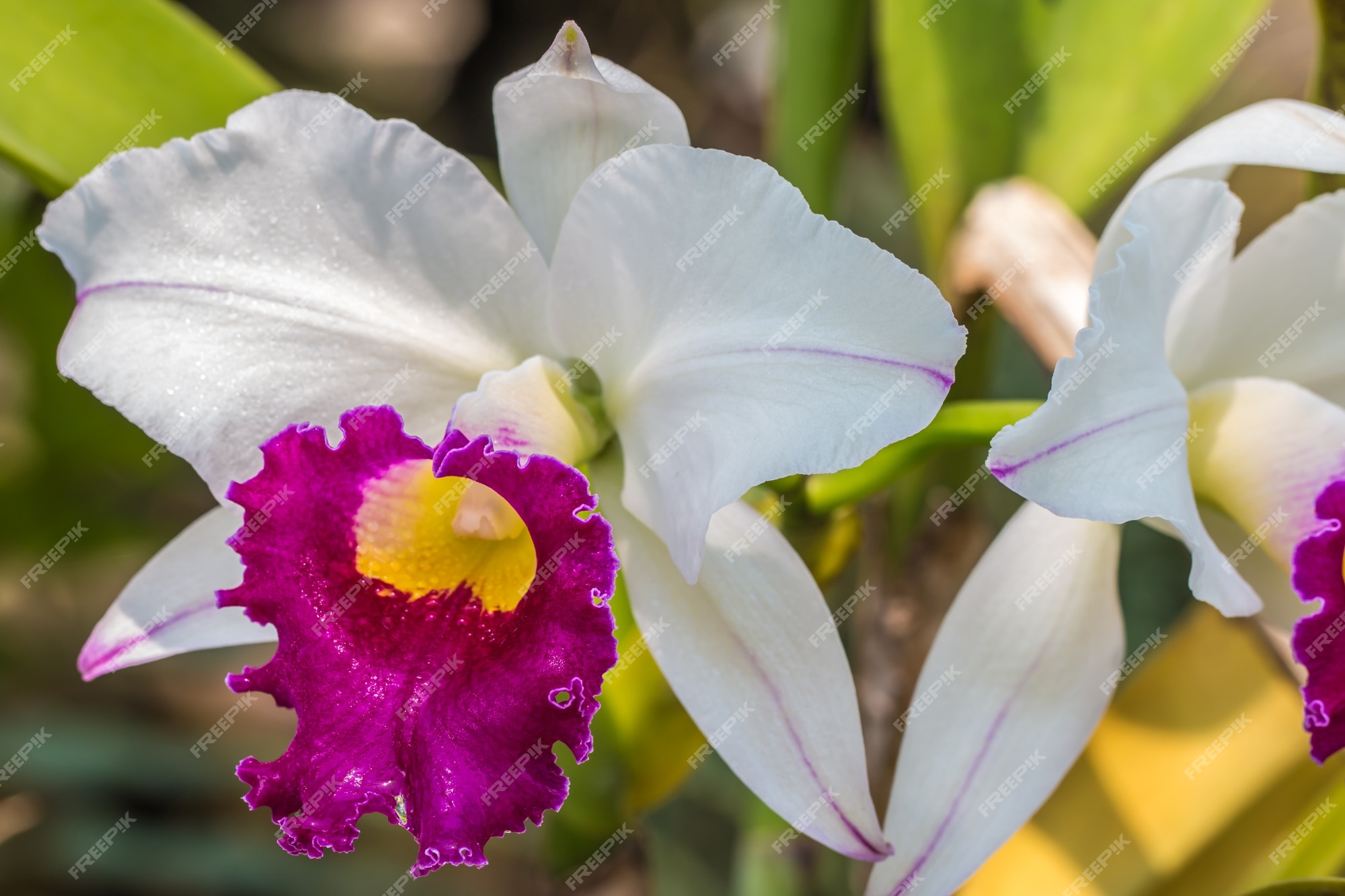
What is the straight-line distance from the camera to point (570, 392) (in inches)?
29.9

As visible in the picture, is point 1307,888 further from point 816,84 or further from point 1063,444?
point 816,84

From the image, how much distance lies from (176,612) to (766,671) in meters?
0.40

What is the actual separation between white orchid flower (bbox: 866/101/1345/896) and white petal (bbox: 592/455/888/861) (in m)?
0.05

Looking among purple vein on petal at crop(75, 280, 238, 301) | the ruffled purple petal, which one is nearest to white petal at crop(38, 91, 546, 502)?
purple vein on petal at crop(75, 280, 238, 301)

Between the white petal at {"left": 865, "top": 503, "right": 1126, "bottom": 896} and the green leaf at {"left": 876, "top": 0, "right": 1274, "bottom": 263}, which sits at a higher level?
the green leaf at {"left": 876, "top": 0, "right": 1274, "bottom": 263}

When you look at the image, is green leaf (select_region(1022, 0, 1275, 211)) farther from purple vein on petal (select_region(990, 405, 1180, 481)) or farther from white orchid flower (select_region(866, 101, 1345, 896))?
purple vein on petal (select_region(990, 405, 1180, 481))

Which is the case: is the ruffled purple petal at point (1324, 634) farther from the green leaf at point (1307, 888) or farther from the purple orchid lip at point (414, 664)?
the purple orchid lip at point (414, 664)

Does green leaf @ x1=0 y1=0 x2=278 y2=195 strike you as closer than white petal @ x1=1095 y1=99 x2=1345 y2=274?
No

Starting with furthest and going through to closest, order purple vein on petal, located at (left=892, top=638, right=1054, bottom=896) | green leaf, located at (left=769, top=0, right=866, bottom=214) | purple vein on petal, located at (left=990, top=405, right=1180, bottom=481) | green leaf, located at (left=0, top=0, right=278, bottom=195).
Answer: green leaf, located at (left=769, top=0, right=866, bottom=214)
green leaf, located at (left=0, top=0, right=278, bottom=195)
purple vein on petal, located at (left=892, top=638, right=1054, bottom=896)
purple vein on petal, located at (left=990, top=405, right=1180, bottom=481)

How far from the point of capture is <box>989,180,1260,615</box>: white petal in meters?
0.56

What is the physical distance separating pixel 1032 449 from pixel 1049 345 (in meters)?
0.54

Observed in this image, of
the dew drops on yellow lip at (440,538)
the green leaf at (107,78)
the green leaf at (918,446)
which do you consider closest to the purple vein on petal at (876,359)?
the green leaf at (918,446)

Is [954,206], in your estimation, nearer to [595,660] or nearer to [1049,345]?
[1049,345]

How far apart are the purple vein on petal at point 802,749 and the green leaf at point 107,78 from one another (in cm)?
58
